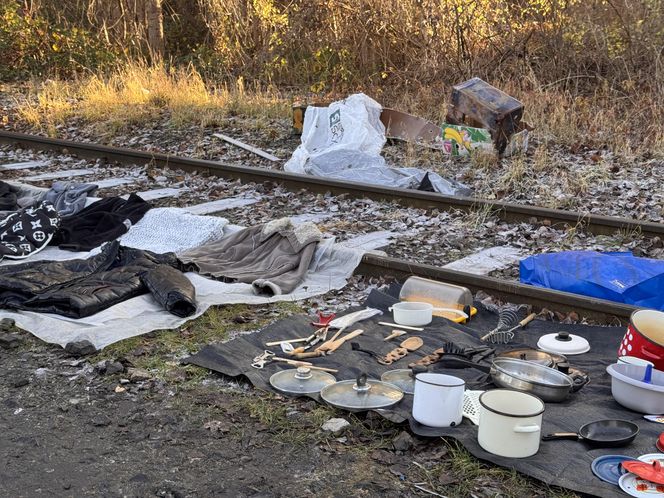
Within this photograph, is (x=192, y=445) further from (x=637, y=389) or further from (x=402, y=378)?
(x=637, y=389)

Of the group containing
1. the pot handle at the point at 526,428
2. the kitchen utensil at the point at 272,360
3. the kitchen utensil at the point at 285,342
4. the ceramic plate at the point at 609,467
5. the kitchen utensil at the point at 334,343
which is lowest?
the kitchen utensil at the point at 272,360

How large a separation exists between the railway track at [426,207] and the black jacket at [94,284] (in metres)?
1.48

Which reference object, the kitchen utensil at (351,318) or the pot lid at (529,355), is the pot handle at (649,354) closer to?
the pot lid at (529,355)

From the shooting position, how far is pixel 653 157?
892 cm

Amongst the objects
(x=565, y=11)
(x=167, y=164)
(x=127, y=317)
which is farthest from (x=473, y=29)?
(x=127, y=317)

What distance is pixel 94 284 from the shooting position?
520 cm

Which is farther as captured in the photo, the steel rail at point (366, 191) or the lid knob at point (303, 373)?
the steel rail at point (366, 191)

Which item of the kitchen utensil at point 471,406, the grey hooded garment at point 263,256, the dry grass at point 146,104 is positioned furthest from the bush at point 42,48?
the kitchen utensil at point 471,406

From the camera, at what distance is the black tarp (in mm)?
3266

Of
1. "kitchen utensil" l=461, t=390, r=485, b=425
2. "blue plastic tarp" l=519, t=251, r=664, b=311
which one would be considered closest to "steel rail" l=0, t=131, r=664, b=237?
"blue plastic tarp" l=519, t=251, r=664, b=311

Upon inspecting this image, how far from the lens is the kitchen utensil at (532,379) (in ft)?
12.5

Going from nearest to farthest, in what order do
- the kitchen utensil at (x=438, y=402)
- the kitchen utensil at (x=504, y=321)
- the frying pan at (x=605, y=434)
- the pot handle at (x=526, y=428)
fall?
1. the pot handle at (x=526, y=428)
2. the frying pan at (x=605, y=434)
3. the kitchen utensil at (x=438, y=402)
4. the kitchen utensil at (x=504, y=321)

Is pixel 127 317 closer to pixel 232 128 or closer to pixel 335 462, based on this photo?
pixel 335 462

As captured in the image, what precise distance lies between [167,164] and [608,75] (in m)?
7.15
